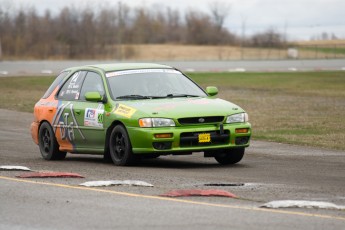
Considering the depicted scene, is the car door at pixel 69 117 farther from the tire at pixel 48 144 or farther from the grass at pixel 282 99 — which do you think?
the grass at pixel 282 99

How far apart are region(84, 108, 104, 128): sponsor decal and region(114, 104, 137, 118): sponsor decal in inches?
15.0

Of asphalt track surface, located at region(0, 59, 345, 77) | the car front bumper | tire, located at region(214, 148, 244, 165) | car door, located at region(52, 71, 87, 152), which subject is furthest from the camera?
asphalt track surface, located at region(0, 59, 345, 77)

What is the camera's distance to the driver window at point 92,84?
14453mm

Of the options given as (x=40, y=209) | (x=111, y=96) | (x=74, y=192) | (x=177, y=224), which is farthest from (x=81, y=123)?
(x=177, y=224)

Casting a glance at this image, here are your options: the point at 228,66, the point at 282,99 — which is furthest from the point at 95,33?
the point at 282,99

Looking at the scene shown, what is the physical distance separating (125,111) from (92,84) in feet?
4.64

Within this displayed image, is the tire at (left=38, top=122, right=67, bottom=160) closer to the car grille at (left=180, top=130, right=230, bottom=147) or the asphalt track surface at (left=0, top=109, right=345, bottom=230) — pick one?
the asphalt track surface at (left=0, top=109, right=345, bottom=230)

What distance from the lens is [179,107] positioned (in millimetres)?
13273

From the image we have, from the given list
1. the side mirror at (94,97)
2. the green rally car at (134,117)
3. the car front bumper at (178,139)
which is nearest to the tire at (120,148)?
the green rally car at (134,117)

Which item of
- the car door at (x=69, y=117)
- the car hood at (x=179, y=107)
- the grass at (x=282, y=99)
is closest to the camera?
the car hood at (x=179, y=107)

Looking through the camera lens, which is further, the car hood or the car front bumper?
the car hood

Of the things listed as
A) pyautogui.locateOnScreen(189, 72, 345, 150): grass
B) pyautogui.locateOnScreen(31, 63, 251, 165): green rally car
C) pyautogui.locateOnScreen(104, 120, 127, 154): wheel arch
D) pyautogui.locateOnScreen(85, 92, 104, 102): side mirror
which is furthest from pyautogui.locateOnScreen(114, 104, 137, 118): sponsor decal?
pyautogui.locateOnScreen(189, 72, 345, 150): grass

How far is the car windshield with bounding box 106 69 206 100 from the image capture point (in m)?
14.1

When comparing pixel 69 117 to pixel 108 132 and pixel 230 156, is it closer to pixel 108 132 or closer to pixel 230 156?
pixel 108 132
